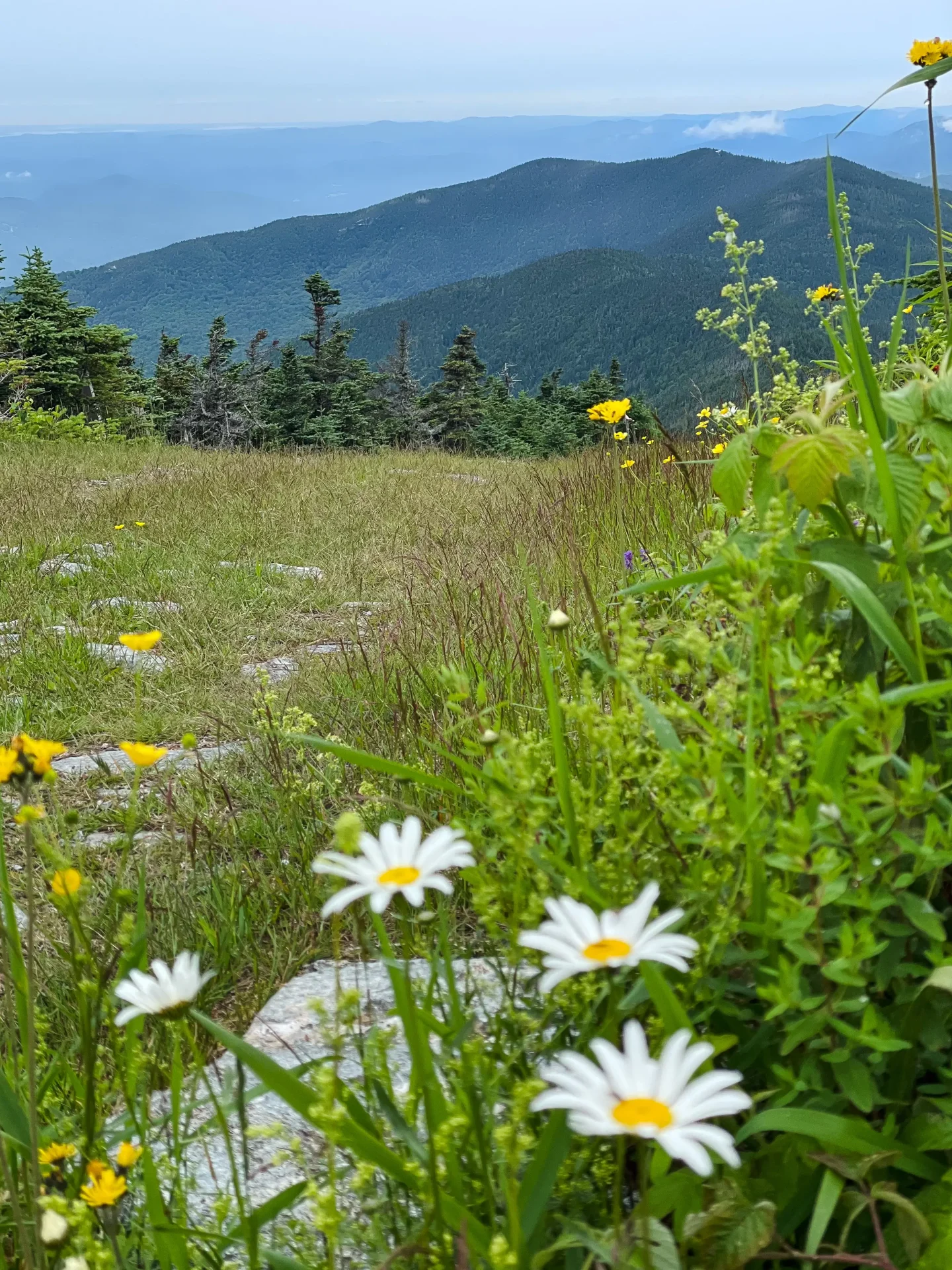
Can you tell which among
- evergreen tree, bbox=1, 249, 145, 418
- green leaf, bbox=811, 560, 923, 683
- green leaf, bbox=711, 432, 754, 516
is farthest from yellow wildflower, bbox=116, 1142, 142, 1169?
evergreen tree, bbox=1, 249, 145, 418

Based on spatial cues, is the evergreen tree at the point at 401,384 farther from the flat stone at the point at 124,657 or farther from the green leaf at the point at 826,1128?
the green leaf at the point at 826,1128

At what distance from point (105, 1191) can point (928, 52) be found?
287 centimetres

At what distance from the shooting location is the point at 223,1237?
86 cm

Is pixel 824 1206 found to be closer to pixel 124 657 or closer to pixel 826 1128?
pixel 826 1128

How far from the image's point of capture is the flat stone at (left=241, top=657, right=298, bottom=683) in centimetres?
374

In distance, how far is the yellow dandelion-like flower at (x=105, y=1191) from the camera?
0.78 metres

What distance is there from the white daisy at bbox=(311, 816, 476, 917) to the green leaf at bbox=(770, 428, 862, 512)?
2.06 ft

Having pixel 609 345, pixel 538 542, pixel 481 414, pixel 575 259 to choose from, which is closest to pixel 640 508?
pixel 538 542

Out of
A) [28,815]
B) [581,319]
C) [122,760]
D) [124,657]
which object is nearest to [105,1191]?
[28,815]

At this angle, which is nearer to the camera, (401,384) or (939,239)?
(939,239)

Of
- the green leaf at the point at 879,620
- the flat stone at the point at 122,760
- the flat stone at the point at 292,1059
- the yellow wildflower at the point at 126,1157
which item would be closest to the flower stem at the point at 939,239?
the green leaf at the point at 879,620

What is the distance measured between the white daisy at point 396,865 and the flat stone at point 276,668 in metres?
2.92

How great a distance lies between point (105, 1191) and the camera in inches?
30.9

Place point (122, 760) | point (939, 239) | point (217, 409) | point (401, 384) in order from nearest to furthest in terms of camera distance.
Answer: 1. point (939, 239)
2. point (122, 760)
3. point (217, 409)
4. point (401, 384)
